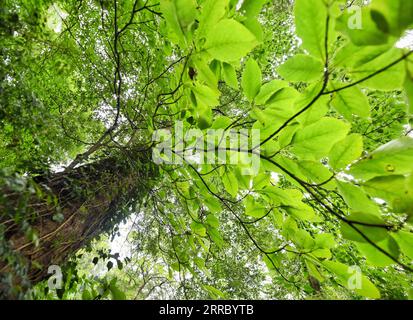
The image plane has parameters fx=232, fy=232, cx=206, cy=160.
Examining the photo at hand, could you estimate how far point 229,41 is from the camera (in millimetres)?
453

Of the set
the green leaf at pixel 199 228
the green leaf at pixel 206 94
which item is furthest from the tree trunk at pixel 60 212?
the green leaf at pixel 199 228

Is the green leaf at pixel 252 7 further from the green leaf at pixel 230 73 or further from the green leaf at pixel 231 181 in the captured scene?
the green leaf at pixel 231 181

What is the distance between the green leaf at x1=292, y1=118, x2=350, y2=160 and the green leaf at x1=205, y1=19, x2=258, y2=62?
23 cm

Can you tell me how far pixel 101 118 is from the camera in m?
4.25

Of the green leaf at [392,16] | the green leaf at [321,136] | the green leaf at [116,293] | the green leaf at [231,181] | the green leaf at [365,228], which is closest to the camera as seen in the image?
the green leaf at [392,16]

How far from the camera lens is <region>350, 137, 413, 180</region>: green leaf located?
43 cm

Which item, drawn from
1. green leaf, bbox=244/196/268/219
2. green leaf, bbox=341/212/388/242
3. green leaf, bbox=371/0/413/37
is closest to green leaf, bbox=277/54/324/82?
green leaf, bbox=371/0/413/37

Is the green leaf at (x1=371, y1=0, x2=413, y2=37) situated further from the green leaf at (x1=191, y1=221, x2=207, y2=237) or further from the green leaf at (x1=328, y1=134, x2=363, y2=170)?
the green leaf at (x1=191, y1=221, x2=207, y2=237)

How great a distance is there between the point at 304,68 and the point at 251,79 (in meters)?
0.16

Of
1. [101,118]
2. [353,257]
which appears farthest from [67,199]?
[101,118]

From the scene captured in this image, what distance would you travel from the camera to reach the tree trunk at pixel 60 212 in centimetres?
60

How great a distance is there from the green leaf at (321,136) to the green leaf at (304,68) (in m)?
0.10
